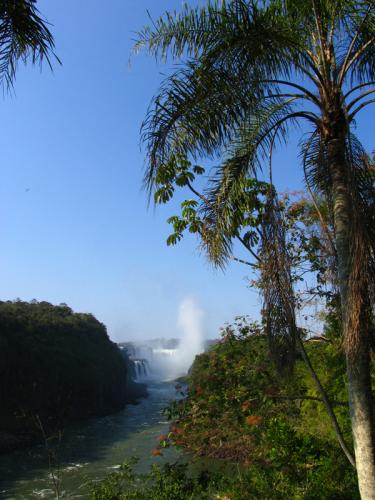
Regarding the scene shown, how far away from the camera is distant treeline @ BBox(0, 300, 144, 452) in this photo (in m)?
33.8

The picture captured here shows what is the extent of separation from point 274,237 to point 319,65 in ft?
5.24

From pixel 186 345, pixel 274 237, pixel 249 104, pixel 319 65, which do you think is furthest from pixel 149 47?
pixel 186 345

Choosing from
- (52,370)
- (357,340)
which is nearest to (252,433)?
(357,340)

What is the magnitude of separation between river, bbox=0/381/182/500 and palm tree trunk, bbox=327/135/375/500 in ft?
24.2

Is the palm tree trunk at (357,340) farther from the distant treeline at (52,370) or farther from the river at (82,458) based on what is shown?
the distant treeline at (52,370)

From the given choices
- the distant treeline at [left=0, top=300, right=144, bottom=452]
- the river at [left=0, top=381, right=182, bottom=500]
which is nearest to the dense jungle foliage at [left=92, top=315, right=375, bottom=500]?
the river at [left=0, top=381, right=182, bottom=500]

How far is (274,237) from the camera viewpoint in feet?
13.3

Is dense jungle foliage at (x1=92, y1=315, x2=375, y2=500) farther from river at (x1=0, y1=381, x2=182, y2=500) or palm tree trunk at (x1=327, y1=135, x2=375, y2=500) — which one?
river at (x1=0, y1=381, x2=182, y2=500)

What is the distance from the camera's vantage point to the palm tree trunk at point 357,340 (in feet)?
10.7

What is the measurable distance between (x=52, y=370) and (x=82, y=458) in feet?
66.8

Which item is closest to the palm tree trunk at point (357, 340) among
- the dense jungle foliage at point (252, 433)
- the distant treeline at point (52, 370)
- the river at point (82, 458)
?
the dense jungle foliage at point (252, 433)

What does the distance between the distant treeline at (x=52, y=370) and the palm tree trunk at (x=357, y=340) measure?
26070 millimetres

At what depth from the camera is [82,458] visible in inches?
847

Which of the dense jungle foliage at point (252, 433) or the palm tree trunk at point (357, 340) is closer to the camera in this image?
the palm tree trunk at point (357, 340)
